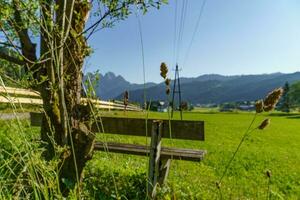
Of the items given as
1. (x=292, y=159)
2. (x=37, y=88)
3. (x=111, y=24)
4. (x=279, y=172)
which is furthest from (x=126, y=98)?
(x=292, y=159)

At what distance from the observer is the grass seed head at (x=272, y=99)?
4.11 feet

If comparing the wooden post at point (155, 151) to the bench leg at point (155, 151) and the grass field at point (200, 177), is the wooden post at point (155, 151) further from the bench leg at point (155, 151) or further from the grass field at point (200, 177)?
the grass field at point (200, 177)

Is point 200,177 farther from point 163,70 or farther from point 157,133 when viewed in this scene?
point 163,70

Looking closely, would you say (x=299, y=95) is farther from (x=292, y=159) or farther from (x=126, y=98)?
(x=126, y=98)

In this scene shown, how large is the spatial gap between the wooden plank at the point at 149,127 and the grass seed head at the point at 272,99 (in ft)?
7.66

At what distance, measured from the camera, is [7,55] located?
355 cm

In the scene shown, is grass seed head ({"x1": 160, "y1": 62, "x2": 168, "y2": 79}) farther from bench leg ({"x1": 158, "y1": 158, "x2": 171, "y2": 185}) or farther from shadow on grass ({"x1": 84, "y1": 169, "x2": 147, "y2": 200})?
shadow on grass ({"x1": 84, "y1": 169, "x2": 147, "y2": 200})

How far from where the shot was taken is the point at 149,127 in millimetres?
4078

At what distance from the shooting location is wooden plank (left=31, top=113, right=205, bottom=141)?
12.5 feet

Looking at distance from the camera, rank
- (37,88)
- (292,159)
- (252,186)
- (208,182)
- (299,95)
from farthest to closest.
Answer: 1. (299,95)
2. (292,159)
3. (252,186)
4. (208,182)
5. (37,88)

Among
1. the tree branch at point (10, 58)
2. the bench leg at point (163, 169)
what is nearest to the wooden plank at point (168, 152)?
the bench leg at point (163, 169)

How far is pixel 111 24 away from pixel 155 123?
3.42 feet

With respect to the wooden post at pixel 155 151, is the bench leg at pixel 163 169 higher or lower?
lower

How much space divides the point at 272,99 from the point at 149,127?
2.84 meters
